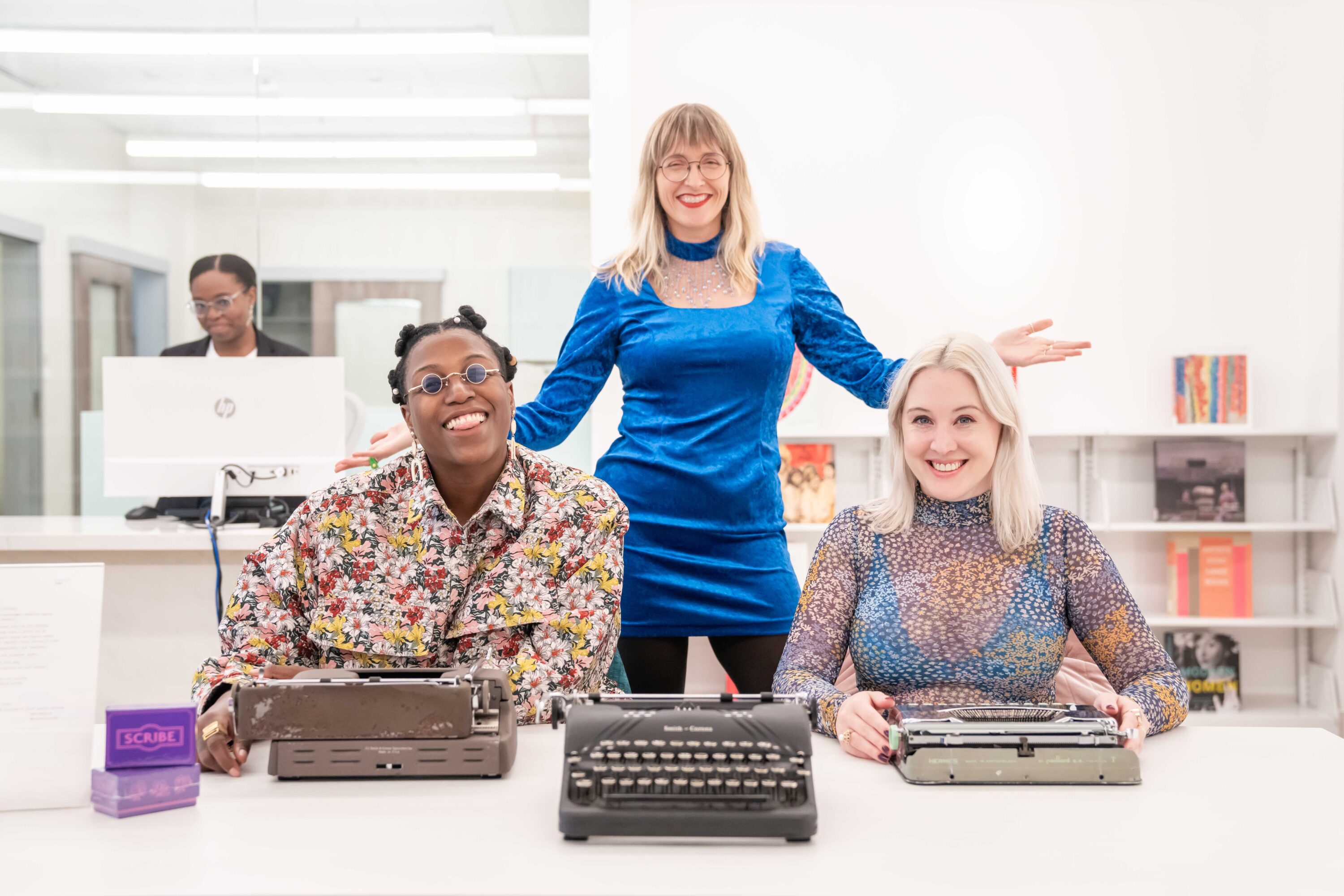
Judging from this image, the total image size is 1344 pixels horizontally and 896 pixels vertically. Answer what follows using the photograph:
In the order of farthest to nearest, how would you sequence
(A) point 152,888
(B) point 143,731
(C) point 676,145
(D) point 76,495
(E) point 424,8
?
1. (D) point 76,495
2. (E) point 424,8
3. (C) point 676,145
4. (B) point 143,731
5. (A) point 152,888

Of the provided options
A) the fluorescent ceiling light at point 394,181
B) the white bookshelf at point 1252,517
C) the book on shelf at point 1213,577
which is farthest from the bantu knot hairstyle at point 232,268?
the book on shelf at point 1213,577

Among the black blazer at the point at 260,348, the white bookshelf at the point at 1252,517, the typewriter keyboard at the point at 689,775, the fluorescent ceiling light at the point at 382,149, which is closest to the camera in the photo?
the typewriter keyboard at the point at 689,775

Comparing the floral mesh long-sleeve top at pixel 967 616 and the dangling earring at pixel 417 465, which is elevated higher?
the dangling earring at pixel 417 465

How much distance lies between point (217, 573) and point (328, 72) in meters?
3.08

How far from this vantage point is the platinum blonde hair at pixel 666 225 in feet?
6.75

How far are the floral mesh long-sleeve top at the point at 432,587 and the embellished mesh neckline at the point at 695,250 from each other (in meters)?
0.68

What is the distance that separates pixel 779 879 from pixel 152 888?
61 centimetres

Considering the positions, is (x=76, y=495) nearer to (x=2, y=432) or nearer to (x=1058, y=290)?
(x=2, y=432)

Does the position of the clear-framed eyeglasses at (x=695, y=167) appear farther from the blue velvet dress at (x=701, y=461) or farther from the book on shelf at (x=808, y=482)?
the book on shelf at (x=808, y=482)

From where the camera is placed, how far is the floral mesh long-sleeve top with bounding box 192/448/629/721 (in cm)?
158

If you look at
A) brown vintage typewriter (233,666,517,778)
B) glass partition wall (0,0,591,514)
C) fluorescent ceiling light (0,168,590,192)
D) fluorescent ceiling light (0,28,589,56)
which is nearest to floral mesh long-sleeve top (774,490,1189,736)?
brown vintage typewriter (233,666,517,778)

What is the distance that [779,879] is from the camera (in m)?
0.99

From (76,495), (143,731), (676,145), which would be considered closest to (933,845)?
(143,731)

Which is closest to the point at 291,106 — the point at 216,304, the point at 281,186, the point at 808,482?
the point at 281,186
